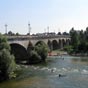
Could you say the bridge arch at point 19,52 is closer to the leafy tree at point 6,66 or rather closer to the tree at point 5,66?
the tree at point 5,66

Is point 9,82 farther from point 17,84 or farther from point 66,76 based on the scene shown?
point 66,76

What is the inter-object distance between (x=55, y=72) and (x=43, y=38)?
5851cm

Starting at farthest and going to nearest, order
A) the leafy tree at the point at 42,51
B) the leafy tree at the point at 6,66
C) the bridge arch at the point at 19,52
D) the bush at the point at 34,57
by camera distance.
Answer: the bridge arch at the point at 19,52
the leafy tree at the point at 42,51
the bush at the point at 34,57
the leafy tree at the point at 6,66

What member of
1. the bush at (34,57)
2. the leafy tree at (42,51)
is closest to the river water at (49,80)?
the bush at (34,57)

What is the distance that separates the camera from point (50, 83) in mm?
60562

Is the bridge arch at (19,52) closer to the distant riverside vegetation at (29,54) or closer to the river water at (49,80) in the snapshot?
the distant riverside vegetation at (29,54)

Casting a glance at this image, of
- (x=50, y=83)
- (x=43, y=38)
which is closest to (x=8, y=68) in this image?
(x=50, y=83)

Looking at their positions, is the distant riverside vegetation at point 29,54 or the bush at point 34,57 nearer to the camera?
the distant riverside vegetation at point 29,54

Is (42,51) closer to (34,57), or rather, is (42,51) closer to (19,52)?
(34,57)

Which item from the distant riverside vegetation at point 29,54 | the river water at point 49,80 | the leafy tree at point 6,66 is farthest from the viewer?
the distant riverside vegetation at point 29,54

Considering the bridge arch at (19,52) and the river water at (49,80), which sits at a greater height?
the bridge arch at (19,52)

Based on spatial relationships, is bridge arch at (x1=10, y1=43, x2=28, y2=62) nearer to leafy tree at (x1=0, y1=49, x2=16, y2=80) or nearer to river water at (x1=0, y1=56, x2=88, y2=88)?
river water at (x1=0, y1=56, x2=88, y2=88)

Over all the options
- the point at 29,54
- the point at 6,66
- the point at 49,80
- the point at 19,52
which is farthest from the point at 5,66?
Result: the point at 19,52

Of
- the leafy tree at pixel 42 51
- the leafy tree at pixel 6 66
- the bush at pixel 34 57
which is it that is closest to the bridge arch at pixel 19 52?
the leafy tree at pixel 42 51
